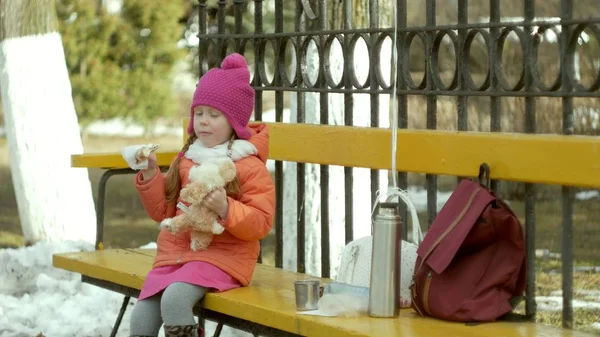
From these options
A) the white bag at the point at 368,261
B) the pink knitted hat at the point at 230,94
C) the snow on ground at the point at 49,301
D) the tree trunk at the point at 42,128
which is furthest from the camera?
the tree trunk at the point at 42,128

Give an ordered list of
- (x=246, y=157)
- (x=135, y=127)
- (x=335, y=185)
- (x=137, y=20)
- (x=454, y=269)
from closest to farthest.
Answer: (x=454, y=269) → (x=246, y=157) → (x=335, y=185) → (x=137, y=20) → (x=135, y=127)

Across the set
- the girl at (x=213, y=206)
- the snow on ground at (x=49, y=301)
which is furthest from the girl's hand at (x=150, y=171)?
the snow on ground at (x=49, y=301)

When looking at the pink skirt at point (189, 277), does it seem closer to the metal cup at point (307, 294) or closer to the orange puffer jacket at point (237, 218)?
the orange puffer jacket at point (237, 218)

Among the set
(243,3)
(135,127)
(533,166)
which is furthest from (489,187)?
(135,127)

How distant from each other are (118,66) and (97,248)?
14903mm

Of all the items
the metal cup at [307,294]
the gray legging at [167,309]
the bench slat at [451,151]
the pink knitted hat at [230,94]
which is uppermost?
the pink knitted hat at [230,94]

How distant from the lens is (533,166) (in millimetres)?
4297

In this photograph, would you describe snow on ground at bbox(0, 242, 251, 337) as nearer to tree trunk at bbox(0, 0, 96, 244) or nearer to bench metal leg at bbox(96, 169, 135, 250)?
bench metal leg at bbox(96, 169, 135, 250)

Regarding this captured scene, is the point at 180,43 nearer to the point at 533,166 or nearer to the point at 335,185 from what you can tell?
the point at 335,185

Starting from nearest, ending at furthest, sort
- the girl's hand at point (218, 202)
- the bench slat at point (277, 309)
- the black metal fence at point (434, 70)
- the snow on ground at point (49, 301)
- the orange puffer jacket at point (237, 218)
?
1. the bench slat at point (277, 309)
2. the black metal fence at point (434, 70)
3. the girl's hand at point (218, 202)
4. the orange puffer jacket at point (237, 218)
5. the snow on ground at point (49, 301)

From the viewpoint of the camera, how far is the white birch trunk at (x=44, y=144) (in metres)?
9.66

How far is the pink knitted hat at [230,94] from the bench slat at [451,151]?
0.46 m

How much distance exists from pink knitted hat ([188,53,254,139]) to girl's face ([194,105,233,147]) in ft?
0.09

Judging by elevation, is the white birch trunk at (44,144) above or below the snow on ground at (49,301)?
above
